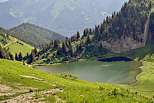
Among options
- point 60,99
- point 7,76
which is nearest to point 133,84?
point 7,76

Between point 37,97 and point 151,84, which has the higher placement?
point 37,97

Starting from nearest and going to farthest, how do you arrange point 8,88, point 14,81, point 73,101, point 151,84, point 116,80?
1. point 73,101
2. point 8,88
3. point 14,81
4. point 151,84
5. point 116,80

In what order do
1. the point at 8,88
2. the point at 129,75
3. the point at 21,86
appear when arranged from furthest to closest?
the point at 129,75 < the point at 21,86 < the point at 8,88

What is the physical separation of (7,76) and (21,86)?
9195 mm

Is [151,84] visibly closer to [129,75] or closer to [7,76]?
[129,75]

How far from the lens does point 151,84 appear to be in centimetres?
12900

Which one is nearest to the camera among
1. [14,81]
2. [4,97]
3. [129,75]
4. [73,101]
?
[73,101]

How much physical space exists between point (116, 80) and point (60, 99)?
122 m

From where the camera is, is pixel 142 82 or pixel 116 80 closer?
pixel 142 82

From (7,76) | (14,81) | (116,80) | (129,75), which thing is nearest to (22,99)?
(14,81)

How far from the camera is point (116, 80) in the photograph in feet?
491

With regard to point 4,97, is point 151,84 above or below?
below

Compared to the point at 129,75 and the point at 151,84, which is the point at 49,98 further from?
the point at 129,75

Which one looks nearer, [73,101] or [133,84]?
[73,101]
